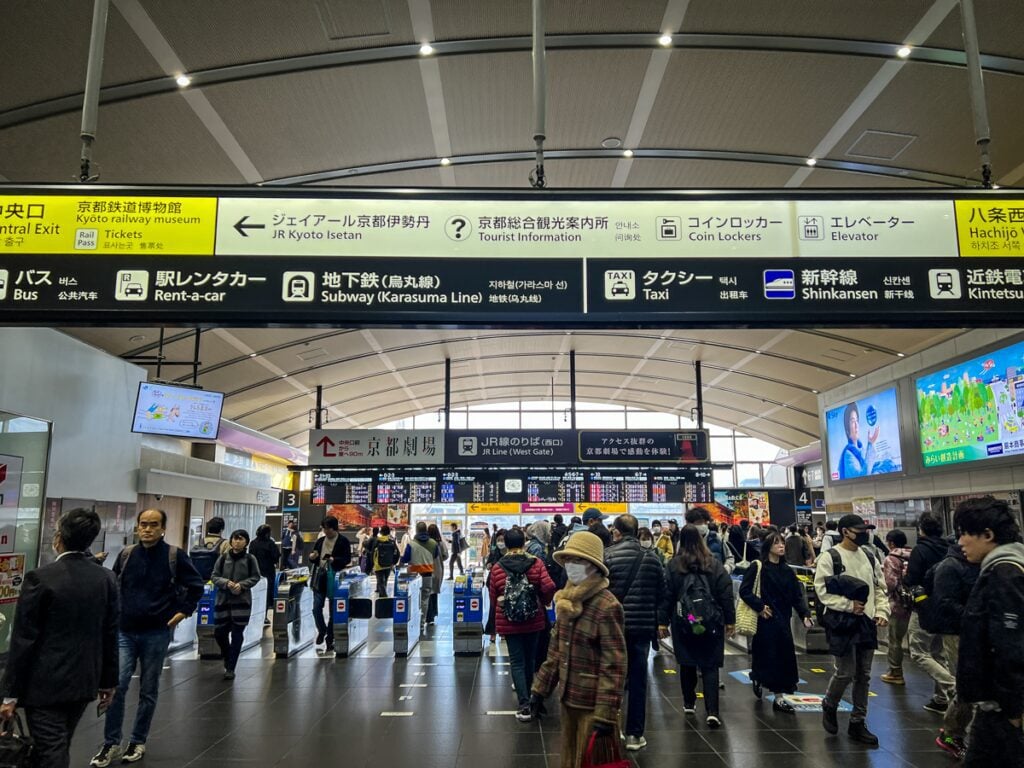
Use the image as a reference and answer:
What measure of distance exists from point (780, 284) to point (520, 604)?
→ 3.85 metres

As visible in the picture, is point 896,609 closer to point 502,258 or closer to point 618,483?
point 502,258

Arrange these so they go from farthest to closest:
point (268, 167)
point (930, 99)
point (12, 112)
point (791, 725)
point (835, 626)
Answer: point (268, 167), point (930, 99), point (12, 112), point (791, 725), point (835, 626)

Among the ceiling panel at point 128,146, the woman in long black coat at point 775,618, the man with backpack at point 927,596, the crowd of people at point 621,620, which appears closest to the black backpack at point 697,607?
the crowd of people at point 621,620

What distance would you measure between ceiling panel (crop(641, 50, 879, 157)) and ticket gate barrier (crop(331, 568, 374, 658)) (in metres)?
7.14

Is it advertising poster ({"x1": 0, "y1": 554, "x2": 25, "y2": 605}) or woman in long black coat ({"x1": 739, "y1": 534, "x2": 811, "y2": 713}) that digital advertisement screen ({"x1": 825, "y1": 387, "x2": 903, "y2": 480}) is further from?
advertising poster ({"x1": 0, "y1": 554, "x2": 25, "y2": 605})

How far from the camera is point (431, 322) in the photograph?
4020mm

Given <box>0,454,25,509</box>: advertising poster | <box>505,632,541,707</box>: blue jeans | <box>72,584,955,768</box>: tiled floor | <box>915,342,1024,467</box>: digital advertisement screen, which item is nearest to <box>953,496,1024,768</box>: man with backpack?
<box>72,584,955,768</box>: tiled floor

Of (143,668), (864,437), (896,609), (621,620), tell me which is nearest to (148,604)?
(143,668)

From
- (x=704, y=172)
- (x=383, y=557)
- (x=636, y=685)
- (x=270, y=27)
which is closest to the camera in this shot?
(x=636, y=685)

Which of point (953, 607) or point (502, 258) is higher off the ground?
point (502, 258)

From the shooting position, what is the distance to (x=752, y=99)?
320 inches

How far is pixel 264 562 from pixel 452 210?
724 cm

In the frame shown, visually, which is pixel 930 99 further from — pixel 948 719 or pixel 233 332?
pixel 233 332

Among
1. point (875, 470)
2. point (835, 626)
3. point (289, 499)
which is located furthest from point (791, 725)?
point (289, 499)
